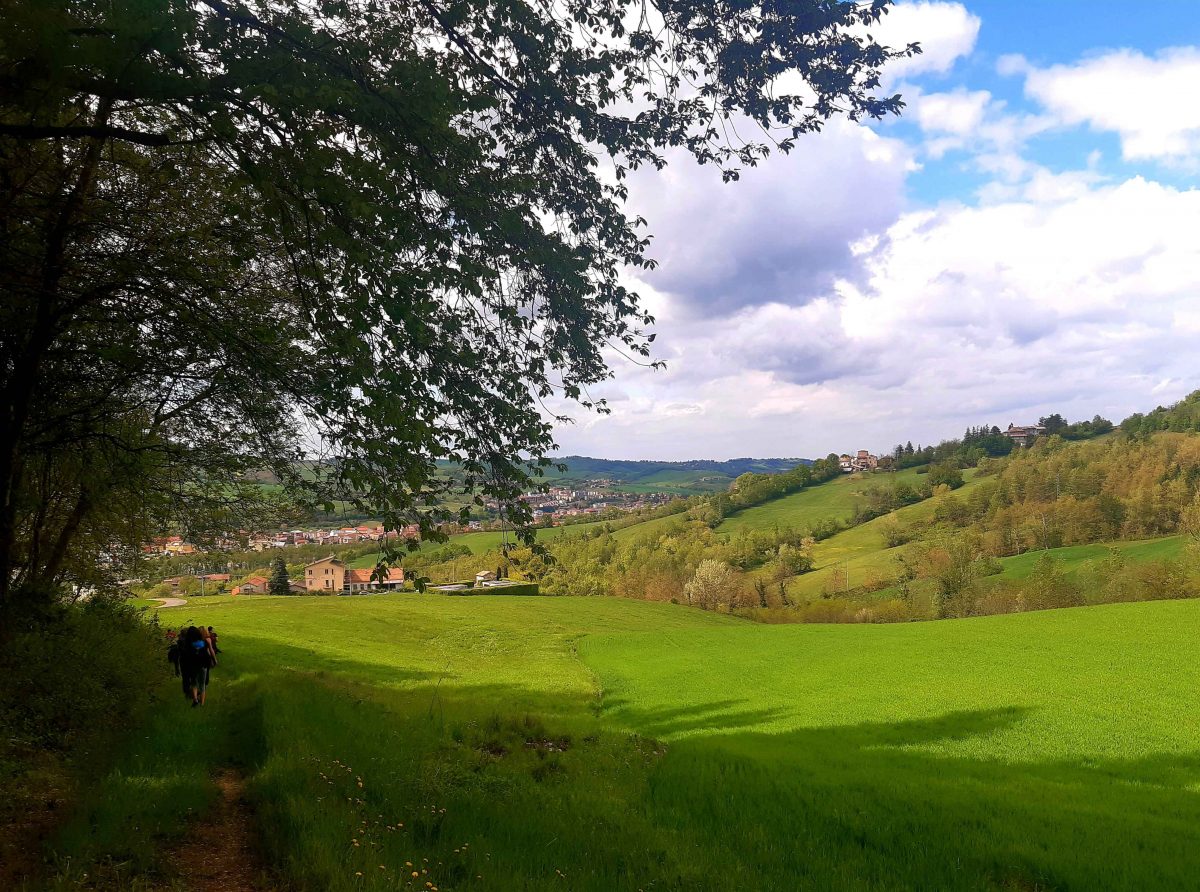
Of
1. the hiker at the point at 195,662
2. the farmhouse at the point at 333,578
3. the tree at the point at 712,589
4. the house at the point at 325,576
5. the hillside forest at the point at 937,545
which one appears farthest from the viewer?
the house at the point at 325,576

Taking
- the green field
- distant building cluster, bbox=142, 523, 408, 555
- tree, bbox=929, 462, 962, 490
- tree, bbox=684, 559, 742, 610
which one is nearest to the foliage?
tree, bbox=929, 462, 962, 490

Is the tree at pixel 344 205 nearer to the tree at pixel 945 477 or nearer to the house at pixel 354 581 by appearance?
the house at pixel 354 581

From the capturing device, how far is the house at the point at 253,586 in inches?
3372

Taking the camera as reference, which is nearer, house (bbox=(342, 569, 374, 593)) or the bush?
the bush

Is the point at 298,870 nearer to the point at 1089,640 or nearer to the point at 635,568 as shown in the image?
the point at 1089,640

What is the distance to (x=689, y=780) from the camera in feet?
34.0

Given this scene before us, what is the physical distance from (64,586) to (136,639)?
81.1 inches

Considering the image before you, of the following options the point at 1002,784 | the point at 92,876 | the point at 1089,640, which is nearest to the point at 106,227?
the point at 92,876

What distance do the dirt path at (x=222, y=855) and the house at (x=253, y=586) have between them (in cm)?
8719

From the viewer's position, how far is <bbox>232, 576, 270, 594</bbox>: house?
8565cm

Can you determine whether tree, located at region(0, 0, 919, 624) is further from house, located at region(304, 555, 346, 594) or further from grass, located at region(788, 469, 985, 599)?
house, located at region(304, 555, 346, 594)

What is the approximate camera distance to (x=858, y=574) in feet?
346

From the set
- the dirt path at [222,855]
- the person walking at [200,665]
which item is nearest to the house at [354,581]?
the person walking at [200,665]

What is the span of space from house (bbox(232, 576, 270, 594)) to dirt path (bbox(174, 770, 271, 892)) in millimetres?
87192
